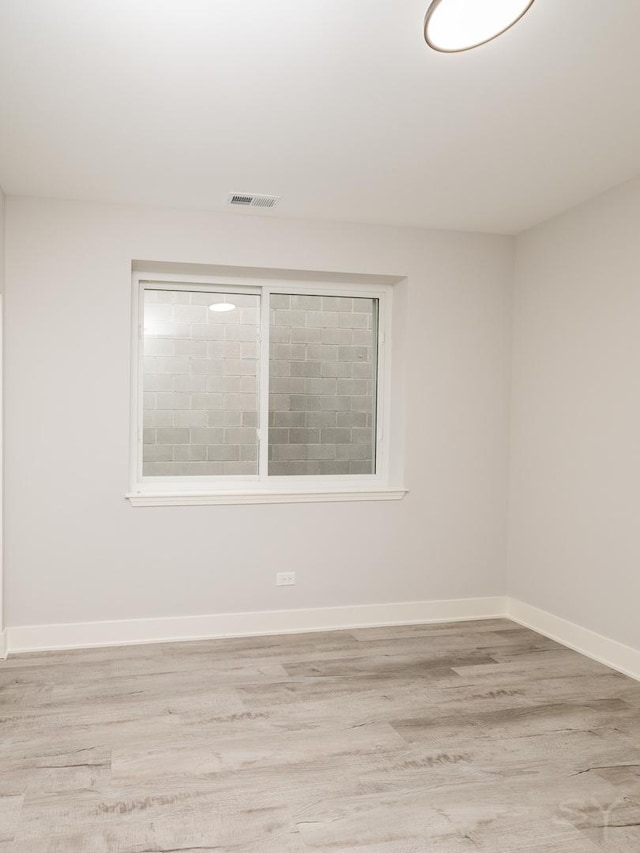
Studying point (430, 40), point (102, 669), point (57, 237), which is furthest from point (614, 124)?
point (102, 669)

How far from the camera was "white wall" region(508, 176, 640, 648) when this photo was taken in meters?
3.78

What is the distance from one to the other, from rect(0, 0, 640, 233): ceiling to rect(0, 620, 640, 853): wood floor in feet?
8.34

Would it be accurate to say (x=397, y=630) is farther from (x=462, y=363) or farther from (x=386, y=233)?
(x=386, y=233)

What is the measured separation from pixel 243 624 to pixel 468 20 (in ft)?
11.5

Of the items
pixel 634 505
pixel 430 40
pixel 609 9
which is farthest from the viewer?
pixel 634 505

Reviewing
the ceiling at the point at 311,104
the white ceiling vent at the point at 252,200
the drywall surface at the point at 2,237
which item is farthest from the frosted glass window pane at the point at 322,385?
the drywall surface at the point at 2,237

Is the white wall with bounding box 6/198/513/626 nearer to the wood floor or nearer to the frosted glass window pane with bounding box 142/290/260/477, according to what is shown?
the frosted glass window pane with bounding box 142/290/260/477

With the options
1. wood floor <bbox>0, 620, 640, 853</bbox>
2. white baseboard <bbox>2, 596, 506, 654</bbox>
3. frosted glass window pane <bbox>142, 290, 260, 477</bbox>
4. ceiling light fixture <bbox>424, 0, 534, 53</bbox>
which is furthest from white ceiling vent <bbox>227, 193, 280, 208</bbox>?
wood floor <bbox>0, 620, 640, 853</bbox>

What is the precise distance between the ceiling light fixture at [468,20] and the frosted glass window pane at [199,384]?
9.10ft

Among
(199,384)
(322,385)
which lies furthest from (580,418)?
(199,384)

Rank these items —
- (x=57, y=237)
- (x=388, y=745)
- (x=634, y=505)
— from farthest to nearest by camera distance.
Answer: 1. (x=57, y=237)
2. (x=634, y=505)
3. (x=388, y=745)

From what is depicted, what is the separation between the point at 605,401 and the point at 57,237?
126 inches

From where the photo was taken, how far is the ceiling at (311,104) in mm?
2252

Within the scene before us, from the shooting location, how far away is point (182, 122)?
3.00 meters
